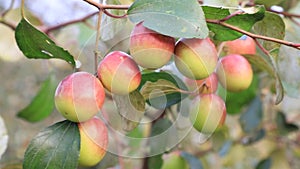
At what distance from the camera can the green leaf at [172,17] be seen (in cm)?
47

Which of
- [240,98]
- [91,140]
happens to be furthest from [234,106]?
[91,140]

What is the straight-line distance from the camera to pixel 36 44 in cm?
55

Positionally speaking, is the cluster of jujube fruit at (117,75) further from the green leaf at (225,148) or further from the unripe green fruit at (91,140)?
the green leaf at (225,148)

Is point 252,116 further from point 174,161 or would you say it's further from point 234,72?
point 234,72

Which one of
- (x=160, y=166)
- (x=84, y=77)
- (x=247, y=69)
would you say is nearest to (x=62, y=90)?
(x=84, y=77)

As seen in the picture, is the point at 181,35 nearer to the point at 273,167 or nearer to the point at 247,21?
the point at 247,21

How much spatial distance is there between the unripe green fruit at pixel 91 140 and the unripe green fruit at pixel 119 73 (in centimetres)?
5

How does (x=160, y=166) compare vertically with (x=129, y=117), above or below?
below

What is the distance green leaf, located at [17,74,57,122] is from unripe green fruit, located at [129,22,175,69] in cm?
48

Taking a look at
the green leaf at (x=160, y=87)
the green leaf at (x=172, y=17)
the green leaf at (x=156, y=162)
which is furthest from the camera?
the green leaf at (x=156, y=162)

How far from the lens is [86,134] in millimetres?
517

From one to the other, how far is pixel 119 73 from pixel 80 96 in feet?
0.15

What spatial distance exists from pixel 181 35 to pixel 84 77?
107 millimetres

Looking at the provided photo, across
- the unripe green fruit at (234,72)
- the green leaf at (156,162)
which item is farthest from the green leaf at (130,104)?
the green leaf at (156,162)
